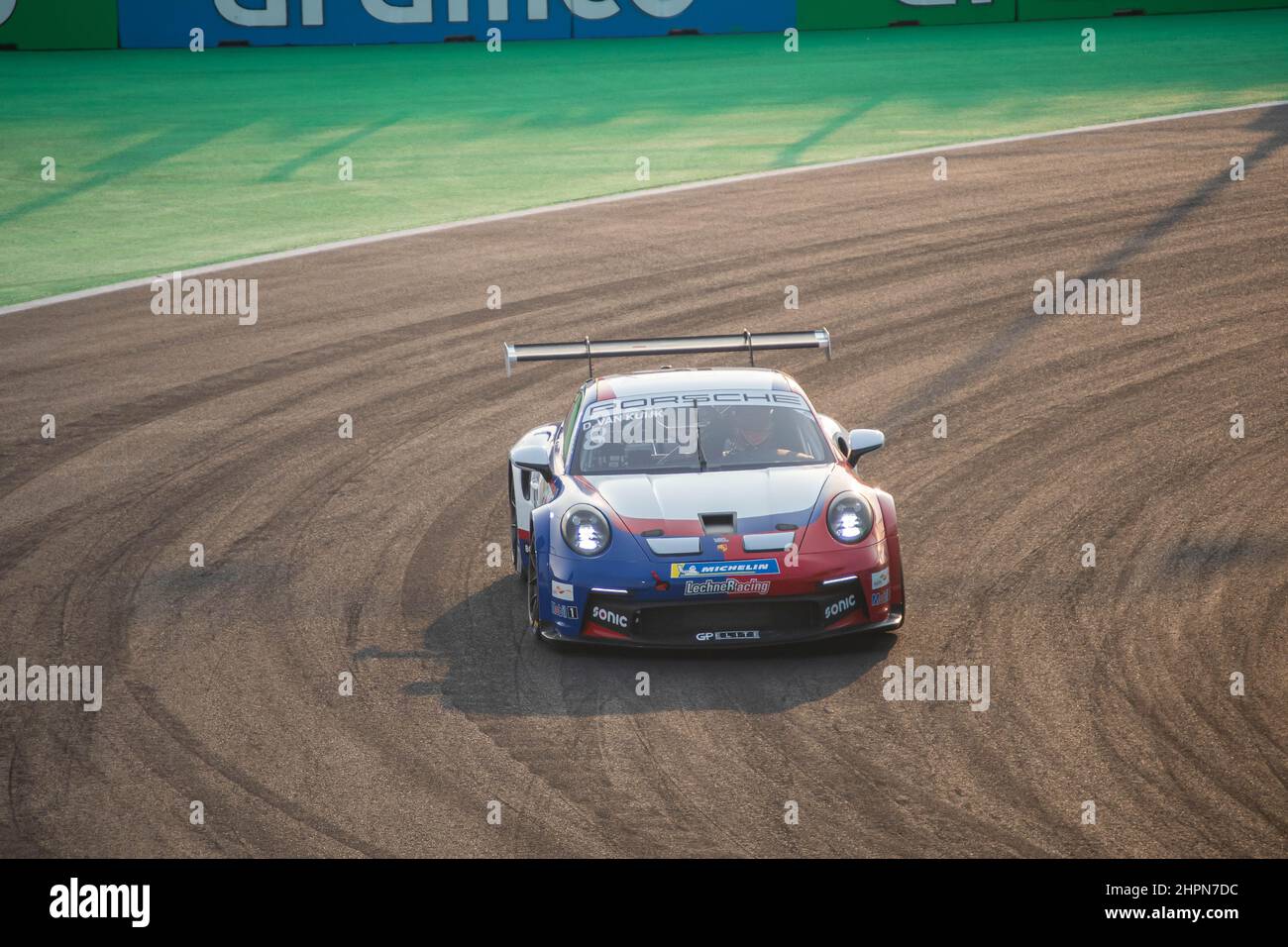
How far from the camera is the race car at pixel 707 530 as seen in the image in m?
7.93

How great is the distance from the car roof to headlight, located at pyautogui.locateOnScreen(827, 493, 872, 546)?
3.83 ft

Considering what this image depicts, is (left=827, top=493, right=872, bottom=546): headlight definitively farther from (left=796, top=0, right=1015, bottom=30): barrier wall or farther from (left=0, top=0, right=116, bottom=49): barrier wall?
(left=0, top=0, right=116, bottom=49): barrier wall

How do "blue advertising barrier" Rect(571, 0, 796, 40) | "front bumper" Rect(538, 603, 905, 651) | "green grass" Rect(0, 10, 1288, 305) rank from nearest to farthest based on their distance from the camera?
1. "front bumper" Rect(538, 603, 905, 651)
2. "green grass" Rect(0, 10, 1288, 305)
3. "blue advertising barrier" Rect(571, 0, 796, 40)

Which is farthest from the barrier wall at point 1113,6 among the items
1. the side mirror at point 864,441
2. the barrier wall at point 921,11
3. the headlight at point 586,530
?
the headlight at point 586,530

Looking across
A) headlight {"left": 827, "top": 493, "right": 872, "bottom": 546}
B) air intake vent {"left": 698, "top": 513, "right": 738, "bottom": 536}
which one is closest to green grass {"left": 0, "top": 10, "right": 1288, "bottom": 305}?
air intake vent {"left": 698, "top": 513, "right": 738, "bottom": 536}

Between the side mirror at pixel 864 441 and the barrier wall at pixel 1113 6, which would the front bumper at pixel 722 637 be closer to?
the side mirror at pixel 864 441

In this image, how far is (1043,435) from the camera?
12.1 metres

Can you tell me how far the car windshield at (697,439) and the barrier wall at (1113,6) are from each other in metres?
26.1

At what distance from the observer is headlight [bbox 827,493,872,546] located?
8.13 metres

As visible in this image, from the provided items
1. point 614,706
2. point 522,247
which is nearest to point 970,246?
point 522,247

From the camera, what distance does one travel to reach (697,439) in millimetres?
9023

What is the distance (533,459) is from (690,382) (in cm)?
112

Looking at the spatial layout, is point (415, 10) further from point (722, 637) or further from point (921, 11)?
point (722, 637)

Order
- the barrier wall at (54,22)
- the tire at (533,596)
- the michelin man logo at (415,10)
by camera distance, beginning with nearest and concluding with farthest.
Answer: the tire at (533,596) < the barrier wall at (54,22) < the michelin man logo at (415,10)
